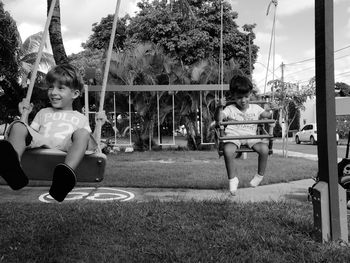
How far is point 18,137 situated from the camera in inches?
126

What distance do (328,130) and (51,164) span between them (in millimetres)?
2279

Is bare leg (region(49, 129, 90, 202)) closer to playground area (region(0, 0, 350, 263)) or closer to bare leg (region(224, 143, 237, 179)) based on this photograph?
playground area (region(0, 0, 350, 263))

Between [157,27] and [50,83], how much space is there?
71.2ft

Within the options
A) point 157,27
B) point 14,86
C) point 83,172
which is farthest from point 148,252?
point 157,27

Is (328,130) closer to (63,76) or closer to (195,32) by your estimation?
(63,76)

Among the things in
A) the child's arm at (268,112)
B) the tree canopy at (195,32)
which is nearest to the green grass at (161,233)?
the child's arm at (268,112)

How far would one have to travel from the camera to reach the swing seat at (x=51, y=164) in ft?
10.5

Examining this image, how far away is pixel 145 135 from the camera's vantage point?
1700cm

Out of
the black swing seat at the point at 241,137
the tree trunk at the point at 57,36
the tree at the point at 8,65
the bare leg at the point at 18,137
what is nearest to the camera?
the bare leg at the point at 18,137

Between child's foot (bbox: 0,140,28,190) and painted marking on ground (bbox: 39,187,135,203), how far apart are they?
254 centimetres

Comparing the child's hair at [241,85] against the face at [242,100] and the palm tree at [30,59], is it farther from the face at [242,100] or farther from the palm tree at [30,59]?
Result: the palm tree at [30,59]

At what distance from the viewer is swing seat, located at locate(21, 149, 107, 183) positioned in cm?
320

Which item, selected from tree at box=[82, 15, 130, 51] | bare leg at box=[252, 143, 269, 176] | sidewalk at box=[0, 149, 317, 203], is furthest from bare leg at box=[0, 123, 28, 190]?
tree at box=[82, 15, 130, 51]

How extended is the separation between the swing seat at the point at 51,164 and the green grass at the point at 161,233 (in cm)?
59
